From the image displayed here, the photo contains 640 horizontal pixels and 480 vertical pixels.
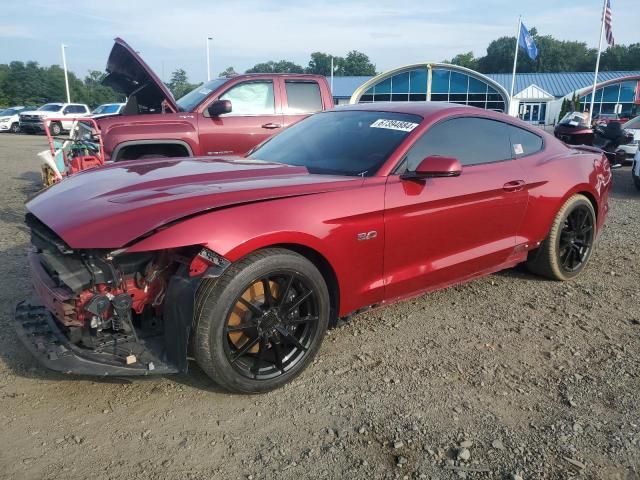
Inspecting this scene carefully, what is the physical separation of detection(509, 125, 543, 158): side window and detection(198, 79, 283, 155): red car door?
12.2 feet

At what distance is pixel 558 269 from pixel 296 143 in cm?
258

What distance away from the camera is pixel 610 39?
23.5m

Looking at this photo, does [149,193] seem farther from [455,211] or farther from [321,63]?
[321,63]

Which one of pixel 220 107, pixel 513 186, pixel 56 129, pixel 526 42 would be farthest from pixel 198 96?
pixel 526 42

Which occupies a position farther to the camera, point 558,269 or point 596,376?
Answer: point 558,269

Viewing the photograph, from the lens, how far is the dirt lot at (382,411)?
2365 millimetres

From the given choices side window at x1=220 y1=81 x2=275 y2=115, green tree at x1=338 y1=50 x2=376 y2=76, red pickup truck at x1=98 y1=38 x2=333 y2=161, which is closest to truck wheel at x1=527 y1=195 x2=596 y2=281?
red pickup truck at x1=98 y1=38 x2=333 y2=161

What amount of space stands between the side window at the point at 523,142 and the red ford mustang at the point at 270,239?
0.17ft

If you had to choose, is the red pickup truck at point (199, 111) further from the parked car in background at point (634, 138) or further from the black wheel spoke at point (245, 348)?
the parked car in background at point (634, 138)

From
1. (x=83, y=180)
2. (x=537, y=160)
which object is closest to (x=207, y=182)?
(x=83, y=180)

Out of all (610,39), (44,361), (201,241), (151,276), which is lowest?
(44,361)

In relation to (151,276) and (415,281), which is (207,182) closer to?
(151,276)

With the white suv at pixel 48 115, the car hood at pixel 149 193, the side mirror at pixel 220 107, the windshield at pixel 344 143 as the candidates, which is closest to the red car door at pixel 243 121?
the side mirror at pixel 220 107

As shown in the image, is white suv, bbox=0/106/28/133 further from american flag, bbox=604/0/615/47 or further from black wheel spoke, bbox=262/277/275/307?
black wheel spoke, bbox=262/277/275/307
